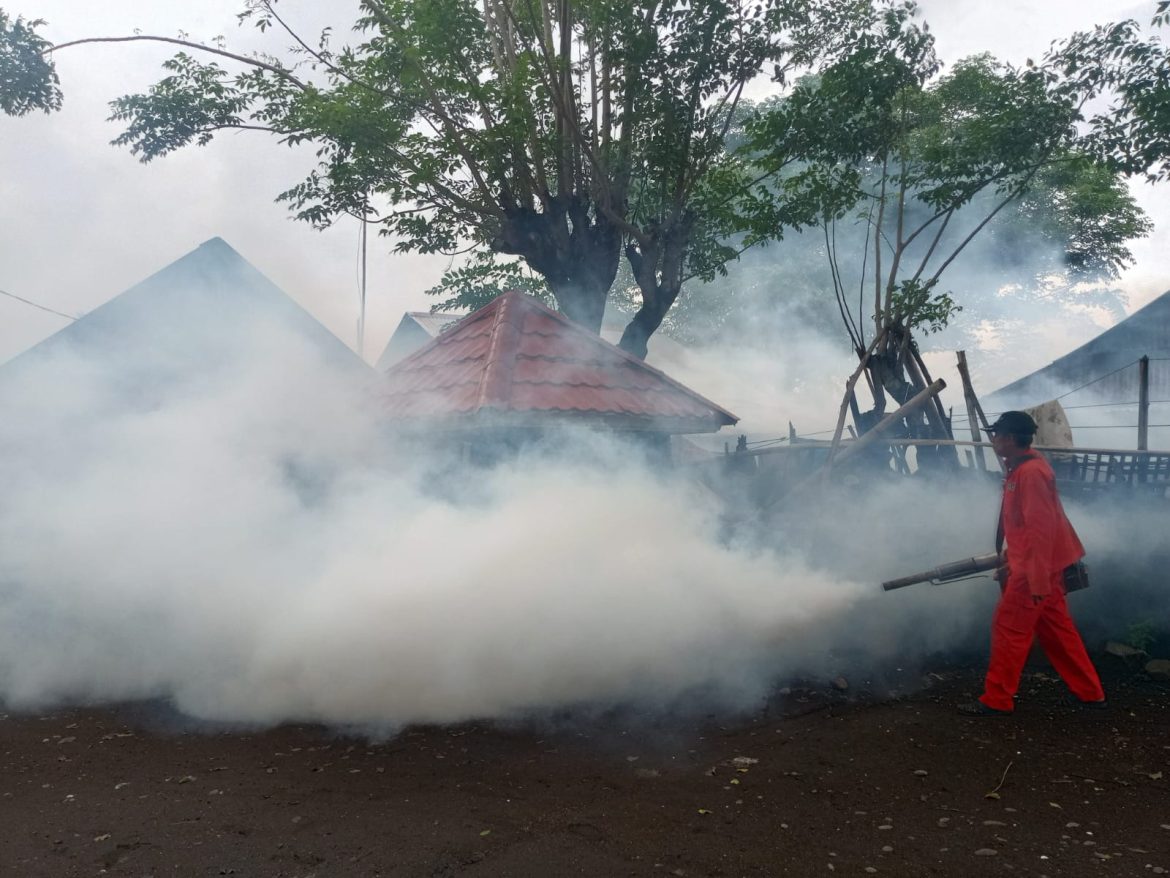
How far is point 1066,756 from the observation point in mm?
4465

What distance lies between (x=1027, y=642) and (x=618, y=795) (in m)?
2.78

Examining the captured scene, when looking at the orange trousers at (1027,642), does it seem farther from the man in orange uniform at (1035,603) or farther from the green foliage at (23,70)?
the green foliage at (23,70)

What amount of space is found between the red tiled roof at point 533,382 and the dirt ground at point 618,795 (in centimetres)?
260

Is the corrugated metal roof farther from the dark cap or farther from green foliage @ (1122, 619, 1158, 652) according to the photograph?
the dark cap

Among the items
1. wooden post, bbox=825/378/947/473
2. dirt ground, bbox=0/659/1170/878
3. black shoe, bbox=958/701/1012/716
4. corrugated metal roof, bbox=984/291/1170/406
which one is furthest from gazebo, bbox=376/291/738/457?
corrugated metal roof, bbox=984/291/1170/406

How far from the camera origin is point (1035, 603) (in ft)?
16.5

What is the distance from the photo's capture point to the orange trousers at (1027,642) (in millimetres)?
5043

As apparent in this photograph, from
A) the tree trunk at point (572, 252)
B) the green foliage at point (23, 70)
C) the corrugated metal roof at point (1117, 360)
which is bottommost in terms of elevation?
the corrugated metal roof at point (1117, 360)

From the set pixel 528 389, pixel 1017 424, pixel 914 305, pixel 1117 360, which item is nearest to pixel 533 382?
pixel 528 389

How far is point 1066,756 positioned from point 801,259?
77.8 feet

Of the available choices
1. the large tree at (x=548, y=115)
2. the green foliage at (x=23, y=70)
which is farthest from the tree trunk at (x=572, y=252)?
the green foliage at (x=23, y=70)

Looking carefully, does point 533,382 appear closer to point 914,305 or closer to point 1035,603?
point 1035,603

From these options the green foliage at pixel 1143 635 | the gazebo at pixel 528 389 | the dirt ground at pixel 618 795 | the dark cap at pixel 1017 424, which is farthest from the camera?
the gazebo at pixel 528 389

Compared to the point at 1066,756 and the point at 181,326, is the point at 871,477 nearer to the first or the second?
the point at 1066,756
